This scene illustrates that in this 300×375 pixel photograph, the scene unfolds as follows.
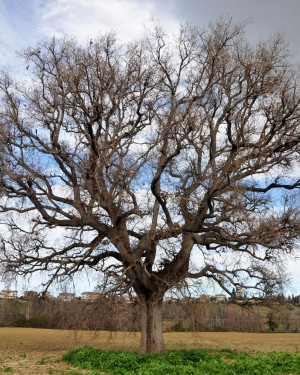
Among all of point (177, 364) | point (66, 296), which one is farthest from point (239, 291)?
point (66, 296)

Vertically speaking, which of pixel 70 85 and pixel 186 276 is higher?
pixel 70 85

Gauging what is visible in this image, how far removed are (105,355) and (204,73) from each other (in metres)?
11.9

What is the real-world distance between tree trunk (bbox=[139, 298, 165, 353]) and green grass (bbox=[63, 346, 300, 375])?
123 cm

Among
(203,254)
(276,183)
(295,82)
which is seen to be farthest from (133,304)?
(295,82)

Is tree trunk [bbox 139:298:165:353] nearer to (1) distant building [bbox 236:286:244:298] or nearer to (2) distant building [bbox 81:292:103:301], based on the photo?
(2) distant building [bbox 81:292:103:301]

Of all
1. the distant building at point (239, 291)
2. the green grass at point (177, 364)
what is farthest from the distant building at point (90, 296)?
the distant building at point (239, 291)

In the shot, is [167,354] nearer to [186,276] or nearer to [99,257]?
[186,276]

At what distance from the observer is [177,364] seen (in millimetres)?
15336

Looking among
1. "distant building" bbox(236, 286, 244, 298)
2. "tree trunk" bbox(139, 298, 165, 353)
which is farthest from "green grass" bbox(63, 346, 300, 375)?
"distant building" bbox(236, 286, 244, 298)

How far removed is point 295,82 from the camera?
19.2 m

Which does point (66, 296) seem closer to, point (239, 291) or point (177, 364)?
point (177, 364)

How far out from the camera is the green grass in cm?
1357

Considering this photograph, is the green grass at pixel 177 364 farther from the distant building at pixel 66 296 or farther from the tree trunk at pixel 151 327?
the distant building at pixel 66 296

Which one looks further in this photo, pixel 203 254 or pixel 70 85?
pixel 203 254
